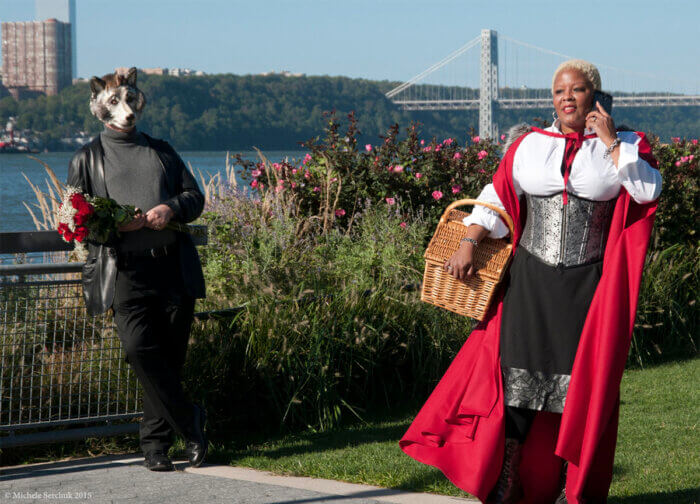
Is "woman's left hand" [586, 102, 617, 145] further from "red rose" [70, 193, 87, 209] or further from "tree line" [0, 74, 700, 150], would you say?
"tree line" [0, 74, 700, 150]

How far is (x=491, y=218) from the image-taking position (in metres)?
3.17

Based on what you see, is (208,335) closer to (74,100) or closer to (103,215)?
(103,215)

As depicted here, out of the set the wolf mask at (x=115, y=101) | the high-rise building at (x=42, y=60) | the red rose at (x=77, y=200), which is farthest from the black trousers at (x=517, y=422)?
the high-rise building at (x=42, y=60)

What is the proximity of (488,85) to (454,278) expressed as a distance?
44.3 m

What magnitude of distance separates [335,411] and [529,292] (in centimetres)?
194

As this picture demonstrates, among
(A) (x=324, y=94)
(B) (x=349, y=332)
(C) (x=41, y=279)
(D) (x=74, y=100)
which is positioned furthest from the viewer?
(A) (x=324, y=94)

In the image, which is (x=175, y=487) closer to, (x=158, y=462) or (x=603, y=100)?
(x=158, y=462)

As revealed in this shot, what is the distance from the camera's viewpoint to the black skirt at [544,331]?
301 centimetres

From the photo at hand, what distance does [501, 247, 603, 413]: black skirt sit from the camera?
3006 mm

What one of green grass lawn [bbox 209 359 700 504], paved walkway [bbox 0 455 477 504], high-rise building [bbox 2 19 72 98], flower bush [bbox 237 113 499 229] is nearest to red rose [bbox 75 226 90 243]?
paved walkway [bbox 0 455 477 504]

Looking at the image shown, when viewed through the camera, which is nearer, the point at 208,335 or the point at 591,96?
the point at 591,96

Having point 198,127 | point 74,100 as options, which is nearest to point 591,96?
point 74,100

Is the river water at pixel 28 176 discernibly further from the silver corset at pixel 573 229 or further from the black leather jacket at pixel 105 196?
the silver corset at pixel 573 229

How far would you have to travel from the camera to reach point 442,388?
3.26 meters
